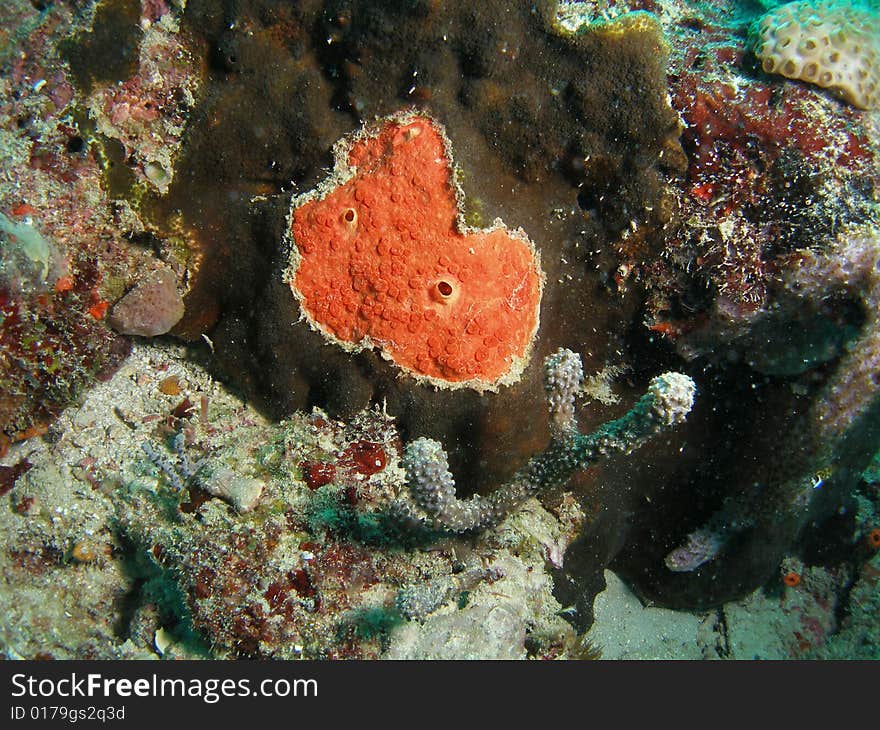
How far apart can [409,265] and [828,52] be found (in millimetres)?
3056

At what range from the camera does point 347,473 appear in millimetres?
3422

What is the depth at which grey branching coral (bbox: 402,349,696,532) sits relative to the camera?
2705mm

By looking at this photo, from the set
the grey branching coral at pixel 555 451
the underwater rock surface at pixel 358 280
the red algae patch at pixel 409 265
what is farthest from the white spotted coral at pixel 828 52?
the grey branching coral at pixel 555 451

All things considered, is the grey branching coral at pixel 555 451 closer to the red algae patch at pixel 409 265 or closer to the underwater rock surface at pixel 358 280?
the underwater rock surface at pixel 358 280

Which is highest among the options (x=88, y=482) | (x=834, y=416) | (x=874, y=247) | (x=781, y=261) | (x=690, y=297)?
(x=874, y=247)

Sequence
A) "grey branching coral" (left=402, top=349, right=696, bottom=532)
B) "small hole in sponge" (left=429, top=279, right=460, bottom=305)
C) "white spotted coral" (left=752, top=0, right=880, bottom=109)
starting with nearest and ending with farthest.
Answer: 1. "grey branching coral" (left=402, top=349, right=696, bottom=532)
2. "small hole in sponge" (left=429, top=279, right=460, bottom=305)
3. "white spotted coral" (left=752, top=0, right=880, bottom=109)

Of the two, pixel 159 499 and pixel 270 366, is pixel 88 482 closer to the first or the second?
pixel 159 499

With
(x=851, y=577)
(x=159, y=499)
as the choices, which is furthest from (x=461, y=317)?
(x=851, y=577)

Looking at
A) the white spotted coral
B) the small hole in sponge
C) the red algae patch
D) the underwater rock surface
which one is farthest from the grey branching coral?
the white spotted coral

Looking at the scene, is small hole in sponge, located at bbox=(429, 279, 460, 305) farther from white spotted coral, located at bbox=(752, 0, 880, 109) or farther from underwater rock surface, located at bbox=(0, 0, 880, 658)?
white spotted coral, located at bbox=(752, 0, 880, 109)

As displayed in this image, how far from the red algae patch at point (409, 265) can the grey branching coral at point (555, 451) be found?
55 centimetres

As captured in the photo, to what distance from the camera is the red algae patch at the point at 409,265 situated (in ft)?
10.8

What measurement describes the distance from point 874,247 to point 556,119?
80.4 inches

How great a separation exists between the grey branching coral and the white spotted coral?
7.67 ft
